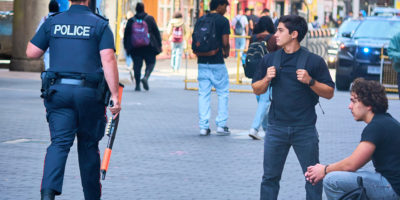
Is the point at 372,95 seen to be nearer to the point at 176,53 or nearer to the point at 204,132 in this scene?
the point at 204,132

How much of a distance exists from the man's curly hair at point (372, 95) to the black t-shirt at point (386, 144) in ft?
0.16

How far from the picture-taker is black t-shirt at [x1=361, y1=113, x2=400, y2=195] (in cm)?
552

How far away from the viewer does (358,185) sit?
5.63m

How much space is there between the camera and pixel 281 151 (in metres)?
6.61

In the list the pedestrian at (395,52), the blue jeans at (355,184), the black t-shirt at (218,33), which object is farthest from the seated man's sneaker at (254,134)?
the blue jeans at (355,184)

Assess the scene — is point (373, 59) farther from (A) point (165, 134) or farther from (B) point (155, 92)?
(A) point (165, 134)

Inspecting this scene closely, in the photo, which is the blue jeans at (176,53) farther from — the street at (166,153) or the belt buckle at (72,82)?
the belt buckle at (72,82)

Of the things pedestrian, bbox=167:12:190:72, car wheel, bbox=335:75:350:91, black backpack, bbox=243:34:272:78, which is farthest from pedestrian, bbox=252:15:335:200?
pedestrian, bbox=167:12:190:72

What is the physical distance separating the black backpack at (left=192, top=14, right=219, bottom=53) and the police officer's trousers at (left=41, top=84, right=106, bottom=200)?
573 centimetres

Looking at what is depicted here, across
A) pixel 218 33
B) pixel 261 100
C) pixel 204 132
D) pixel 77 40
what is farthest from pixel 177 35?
pixel 77 40

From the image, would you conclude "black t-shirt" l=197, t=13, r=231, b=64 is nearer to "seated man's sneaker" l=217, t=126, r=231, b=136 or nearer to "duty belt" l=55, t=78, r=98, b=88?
"seated man's sneaker" l=217, t=126, r=231, b=136

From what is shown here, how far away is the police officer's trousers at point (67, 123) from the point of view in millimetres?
6363

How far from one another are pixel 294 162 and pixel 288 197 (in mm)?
2127

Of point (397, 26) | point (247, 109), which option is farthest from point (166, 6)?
point (247, 109)
